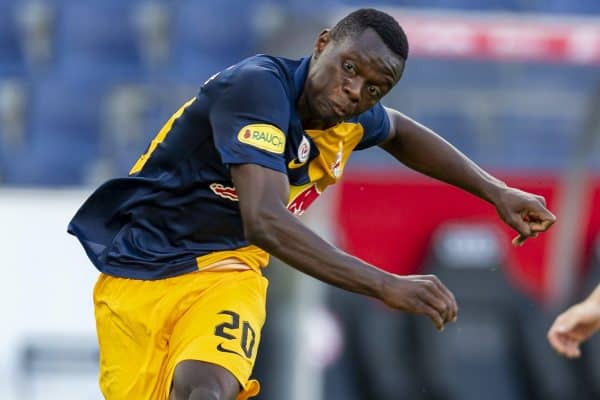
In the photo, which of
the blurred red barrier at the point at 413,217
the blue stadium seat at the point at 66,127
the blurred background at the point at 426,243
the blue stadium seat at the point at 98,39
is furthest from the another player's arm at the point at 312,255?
the blue stadium seat at the point at 98,39

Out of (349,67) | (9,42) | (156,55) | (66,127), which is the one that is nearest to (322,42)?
(349,67)

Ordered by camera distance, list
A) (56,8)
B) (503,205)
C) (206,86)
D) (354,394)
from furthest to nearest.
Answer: (56,8)
(354,394)
(503,205)
(206,86)

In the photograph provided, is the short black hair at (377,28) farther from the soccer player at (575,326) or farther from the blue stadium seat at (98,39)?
the blue stadium seat at (98,39)

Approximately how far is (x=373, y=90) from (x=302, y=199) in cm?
73

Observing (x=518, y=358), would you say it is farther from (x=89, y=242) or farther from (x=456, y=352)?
(x=89, y=242)

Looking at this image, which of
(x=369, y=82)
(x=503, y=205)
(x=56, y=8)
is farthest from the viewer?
(x=56, y=8)

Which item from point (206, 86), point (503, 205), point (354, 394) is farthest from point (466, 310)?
point (206, 86)

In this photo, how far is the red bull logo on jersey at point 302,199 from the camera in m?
4.89

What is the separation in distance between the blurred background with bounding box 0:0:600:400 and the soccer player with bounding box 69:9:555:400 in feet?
9.63

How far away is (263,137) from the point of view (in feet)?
14.1

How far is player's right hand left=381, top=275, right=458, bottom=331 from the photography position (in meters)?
3.98

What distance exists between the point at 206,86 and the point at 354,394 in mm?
4503

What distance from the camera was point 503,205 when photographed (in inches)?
197

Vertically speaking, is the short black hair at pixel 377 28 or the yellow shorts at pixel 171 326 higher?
the short black hair at pixel 377 28
